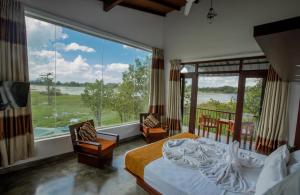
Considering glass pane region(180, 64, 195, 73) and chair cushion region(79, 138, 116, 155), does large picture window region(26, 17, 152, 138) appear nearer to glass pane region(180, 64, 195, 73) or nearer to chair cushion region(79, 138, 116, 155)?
chair cushion region(79, 138, 116, 155)

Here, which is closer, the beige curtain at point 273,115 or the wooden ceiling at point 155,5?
the beige curtain at point 273,115

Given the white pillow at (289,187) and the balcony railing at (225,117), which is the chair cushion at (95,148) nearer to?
the balcony railing at (225,117)

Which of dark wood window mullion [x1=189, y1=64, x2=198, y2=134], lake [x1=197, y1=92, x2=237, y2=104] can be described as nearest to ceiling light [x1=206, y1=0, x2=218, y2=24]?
dark wood window mullion [x1=189, y1=64, x2=198, y2=134]

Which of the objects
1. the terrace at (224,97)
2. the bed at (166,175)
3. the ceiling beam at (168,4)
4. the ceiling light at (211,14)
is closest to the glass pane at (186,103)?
the terrace at (224,97)

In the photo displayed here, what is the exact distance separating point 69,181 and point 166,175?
163cm

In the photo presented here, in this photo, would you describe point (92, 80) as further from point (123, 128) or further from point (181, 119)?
point (181, 119)

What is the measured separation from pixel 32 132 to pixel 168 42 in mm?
4112

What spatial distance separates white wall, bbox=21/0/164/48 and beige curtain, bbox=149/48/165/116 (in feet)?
1.26

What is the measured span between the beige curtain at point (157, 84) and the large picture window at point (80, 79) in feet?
0.79

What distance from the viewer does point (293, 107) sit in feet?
9.71

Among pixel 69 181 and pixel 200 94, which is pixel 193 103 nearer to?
pixel 200 94

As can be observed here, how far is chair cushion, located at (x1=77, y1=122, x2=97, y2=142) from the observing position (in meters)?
3.05

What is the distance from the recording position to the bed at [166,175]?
1621 mm

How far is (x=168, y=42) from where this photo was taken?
4.93 metres
